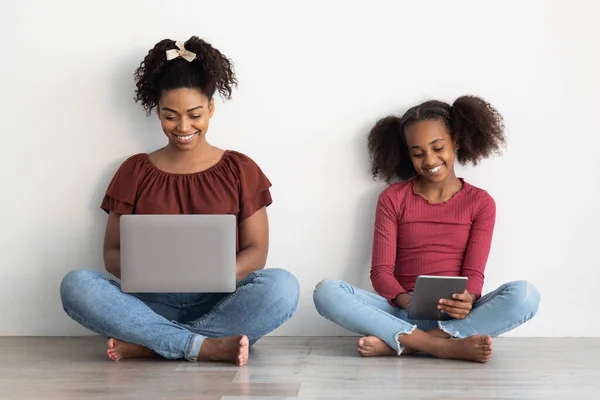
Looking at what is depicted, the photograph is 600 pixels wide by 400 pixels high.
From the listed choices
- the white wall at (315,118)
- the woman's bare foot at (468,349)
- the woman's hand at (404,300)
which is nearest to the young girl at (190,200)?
the white wall at (315,118)

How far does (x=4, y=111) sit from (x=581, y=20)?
184 cm

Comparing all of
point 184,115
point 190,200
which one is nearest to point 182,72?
point 184,115

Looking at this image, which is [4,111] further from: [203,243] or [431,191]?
[431,191]

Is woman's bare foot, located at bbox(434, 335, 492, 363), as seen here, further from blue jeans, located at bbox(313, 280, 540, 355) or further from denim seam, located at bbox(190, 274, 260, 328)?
denim seam, located at bbox(190, 274, 260, 328)

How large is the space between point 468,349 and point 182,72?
3.77 feet

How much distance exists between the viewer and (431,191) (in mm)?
2834

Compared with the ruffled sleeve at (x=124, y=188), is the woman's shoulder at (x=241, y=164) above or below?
above

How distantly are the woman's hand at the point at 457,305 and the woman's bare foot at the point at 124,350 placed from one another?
31.7 inches

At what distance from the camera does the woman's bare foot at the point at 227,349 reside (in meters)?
2.36

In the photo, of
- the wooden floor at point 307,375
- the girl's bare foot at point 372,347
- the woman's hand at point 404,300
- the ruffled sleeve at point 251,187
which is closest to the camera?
the wooden floor at point 307,375

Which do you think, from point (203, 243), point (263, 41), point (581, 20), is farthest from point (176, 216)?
point (581, 20)

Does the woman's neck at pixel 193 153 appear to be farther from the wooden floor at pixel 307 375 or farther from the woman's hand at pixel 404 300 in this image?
the woman's hand at pixel 404 300

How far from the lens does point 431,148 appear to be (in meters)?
2.73

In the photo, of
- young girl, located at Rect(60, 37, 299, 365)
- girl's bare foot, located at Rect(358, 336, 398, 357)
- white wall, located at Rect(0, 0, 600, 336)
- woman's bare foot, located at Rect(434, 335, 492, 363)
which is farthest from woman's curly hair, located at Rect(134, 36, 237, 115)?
woman's bare foot, located at Rect(434, 335, 492, 363)
